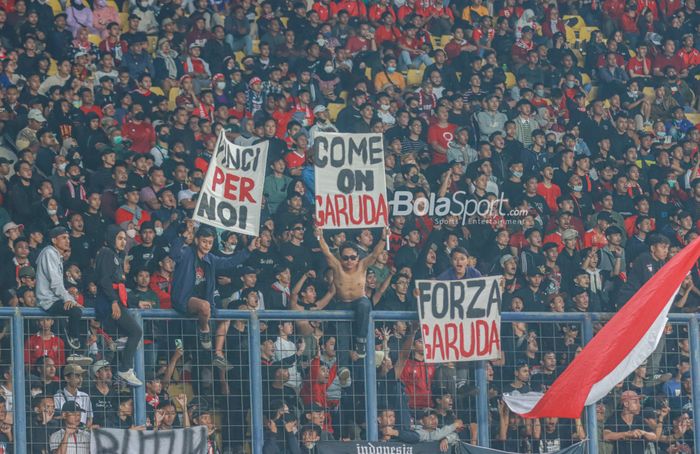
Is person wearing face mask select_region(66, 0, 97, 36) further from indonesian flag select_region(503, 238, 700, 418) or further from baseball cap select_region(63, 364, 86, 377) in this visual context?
indonesian flag select_region(503, 238, 700, 418)

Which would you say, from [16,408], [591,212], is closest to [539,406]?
[16,408]

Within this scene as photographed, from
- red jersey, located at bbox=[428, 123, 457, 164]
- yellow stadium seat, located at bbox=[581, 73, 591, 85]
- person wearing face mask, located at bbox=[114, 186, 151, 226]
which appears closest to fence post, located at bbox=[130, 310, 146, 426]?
person wearing face mask, located at bbox=[114, 186, 151, 226]

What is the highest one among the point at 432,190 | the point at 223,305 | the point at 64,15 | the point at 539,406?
the point at 64,15

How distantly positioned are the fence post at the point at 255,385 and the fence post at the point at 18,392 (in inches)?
77.5

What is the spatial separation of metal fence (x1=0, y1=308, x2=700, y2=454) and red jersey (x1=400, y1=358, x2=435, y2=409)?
9cm

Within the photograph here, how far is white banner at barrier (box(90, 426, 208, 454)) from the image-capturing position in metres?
14.3

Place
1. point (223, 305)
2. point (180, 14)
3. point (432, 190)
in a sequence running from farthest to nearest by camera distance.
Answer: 1. point (180, 14)
2. point (432, 190)
3. point (223, 305)

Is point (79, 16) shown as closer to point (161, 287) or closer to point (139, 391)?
point (161, 287)

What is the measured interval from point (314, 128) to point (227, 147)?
17.0ft

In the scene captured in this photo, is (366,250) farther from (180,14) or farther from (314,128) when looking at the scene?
(180,14)

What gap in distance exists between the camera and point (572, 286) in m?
18.5

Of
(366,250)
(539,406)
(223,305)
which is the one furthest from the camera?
(366,250)

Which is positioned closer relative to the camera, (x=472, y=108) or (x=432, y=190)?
(x=432, y=190)

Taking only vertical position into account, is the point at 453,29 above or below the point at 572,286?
above
